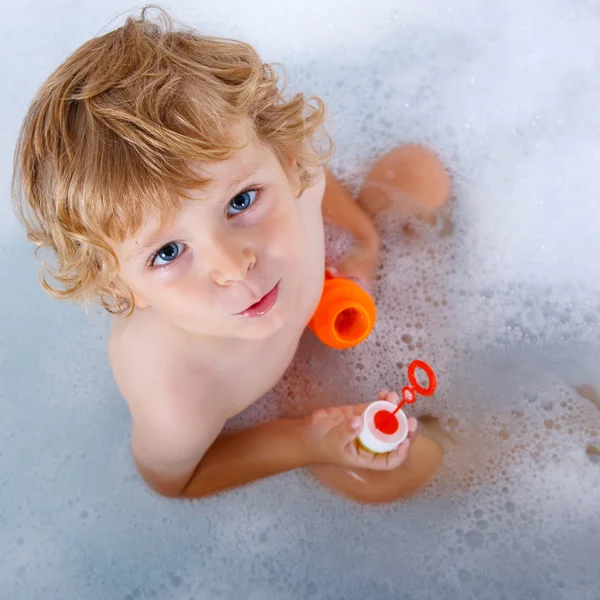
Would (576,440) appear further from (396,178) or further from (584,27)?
(584,27)

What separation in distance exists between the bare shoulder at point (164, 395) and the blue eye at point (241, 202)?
24 cm

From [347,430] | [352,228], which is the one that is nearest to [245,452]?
[347,430]

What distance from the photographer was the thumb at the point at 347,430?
0.94 m

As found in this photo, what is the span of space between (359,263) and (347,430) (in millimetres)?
324

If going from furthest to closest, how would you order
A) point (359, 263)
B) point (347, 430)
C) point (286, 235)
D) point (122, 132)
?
point (359, 263)
point (347, 430)
point (286, 235)
point (122, 132)

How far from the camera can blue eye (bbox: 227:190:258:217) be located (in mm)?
693

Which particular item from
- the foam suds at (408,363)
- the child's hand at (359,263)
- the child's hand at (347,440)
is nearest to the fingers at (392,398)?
the child's hand at (347,440)

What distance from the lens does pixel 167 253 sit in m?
0.68

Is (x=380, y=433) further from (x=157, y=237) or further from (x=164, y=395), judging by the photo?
(x=157, y=237)

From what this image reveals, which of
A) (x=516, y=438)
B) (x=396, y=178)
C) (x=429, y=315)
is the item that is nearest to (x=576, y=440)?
(x=516, y=438)

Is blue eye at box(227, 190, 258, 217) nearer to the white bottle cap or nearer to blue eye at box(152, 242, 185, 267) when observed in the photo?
blue eye at box(152, 242, 185, 267)

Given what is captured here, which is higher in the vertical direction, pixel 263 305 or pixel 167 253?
pixel 167 253

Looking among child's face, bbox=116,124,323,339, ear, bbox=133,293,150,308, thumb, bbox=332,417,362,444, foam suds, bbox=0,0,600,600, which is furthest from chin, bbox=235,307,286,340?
foam suds, bbox=0,0,600,600

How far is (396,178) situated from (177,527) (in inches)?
28.7
